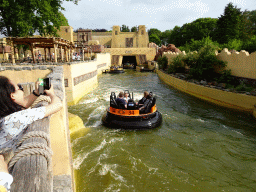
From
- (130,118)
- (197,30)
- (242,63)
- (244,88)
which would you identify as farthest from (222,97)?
(197,30)

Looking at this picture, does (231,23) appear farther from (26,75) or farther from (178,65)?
(26,75)

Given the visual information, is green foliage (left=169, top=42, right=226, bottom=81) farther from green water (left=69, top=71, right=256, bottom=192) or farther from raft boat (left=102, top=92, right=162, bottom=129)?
raft boat (left=102, top=92, right=162, bottom=129)

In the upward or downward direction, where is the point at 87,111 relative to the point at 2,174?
downward

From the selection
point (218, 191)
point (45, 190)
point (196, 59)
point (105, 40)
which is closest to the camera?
point (45, 190)

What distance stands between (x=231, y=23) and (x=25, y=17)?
32.8m

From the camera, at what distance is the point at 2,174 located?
1046 millimetres

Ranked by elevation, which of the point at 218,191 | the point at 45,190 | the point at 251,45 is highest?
the point at 251,45

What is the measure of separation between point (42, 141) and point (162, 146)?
650cm

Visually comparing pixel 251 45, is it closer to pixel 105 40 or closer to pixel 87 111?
pixel 87 111

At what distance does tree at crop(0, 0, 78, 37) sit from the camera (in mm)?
14664

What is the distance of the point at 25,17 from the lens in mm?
14969

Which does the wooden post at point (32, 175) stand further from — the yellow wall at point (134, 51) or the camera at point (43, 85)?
the yellow wall at point (134, 51)

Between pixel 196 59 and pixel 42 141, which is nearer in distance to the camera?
pixel 42 141

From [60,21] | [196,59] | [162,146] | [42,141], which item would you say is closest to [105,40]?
[60,21]
